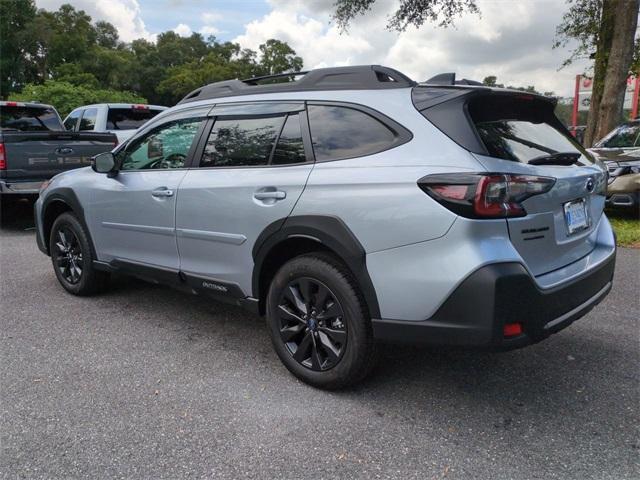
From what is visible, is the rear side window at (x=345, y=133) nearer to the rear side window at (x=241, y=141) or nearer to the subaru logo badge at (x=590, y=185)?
the rear side window at (x=241, y=141)

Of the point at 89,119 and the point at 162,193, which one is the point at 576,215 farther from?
the point at 89,119

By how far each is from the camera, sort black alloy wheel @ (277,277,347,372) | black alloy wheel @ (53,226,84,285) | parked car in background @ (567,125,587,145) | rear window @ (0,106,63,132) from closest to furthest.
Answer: black alloy wheel @ (277,277,347,372), parked car in background @ (567,125,587,145), black alloy wheel @ (53,226,84,285), rear window @ (0,106,63,132)

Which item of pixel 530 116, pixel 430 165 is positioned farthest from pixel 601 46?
pixel 430 165

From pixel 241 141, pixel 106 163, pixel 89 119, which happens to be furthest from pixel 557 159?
pixel 89 119

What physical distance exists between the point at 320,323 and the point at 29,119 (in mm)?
8806

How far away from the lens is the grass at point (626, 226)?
22.3ft

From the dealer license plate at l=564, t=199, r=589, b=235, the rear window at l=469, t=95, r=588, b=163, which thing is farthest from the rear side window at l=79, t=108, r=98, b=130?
the dealer license plate at l=564, t=199, r=589, b=235

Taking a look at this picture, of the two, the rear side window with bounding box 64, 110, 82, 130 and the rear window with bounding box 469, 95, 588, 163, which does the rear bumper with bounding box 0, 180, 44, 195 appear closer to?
the rear side window with bounding box 64, 110, 82, 130

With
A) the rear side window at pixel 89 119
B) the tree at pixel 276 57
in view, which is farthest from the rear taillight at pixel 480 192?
the tree at pixel 276 57

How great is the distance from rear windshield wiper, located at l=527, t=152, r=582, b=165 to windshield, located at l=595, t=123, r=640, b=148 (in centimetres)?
772

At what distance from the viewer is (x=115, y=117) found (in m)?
11.0

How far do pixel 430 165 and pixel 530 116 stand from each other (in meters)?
0.94

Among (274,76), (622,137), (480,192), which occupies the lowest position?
(480,192)

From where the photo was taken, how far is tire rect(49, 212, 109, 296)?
4617 mm
